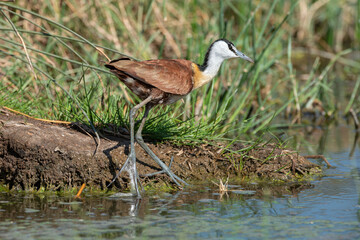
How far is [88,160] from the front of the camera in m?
4.29

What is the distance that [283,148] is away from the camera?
196 inches

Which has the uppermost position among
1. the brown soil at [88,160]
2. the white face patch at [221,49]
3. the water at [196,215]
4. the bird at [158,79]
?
the white face patch at [221,49]

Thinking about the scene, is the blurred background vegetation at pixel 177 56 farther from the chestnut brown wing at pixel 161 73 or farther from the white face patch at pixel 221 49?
the white face patch at pixel 221 49

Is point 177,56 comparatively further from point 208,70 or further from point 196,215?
point 196,215

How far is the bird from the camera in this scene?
13.9 ft

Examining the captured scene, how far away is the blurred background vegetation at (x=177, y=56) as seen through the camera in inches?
192

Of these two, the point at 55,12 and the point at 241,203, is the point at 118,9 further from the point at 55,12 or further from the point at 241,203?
the point at 241,203

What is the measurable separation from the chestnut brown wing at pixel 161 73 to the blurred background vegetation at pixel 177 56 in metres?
0.32

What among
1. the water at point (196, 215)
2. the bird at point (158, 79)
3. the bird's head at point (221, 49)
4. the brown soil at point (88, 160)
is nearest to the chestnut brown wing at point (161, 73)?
the bird at point (158, 79)

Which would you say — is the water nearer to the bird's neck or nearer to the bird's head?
the bird's neck

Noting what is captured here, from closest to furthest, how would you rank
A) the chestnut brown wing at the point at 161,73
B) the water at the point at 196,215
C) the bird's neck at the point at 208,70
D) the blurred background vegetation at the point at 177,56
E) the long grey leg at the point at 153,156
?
the water at the point at 196,215 < the chestnut brown wing at the point at 161,73 < the long grey leg at the point at 153,156 < the bird's neck at the point at 208,70 < the blurred background vegetation at the point at 177,56

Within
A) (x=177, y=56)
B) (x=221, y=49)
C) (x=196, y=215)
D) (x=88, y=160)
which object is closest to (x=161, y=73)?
(x=221, y=49)

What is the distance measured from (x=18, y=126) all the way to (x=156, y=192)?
3.96 ft

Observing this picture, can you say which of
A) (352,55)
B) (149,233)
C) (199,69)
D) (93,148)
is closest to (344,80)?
(352,55)
